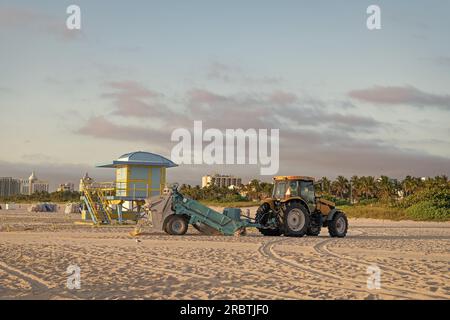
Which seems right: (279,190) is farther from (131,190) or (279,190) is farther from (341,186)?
(341,186)

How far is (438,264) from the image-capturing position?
1328 cm

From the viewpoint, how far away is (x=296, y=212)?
2150 cm

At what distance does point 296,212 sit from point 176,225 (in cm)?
431

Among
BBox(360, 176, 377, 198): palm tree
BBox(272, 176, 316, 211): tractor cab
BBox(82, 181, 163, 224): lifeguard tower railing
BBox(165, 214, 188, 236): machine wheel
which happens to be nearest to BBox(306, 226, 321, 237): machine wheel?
BBox(272, 176, 316, 211): tractor cab

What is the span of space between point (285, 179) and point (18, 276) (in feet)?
42.0

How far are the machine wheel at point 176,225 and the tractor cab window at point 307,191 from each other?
435 centimetres

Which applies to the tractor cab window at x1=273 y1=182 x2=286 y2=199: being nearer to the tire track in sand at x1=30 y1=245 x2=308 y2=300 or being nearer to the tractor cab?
the tractor cab

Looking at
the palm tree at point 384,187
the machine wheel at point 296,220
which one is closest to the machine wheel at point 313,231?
the machine wheel at point 296,220

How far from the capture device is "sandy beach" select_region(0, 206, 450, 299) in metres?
9.05

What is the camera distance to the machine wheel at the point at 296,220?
2131 centimetres

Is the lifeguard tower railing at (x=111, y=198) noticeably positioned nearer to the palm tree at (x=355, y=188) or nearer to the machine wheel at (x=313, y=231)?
the machine wheel at (x=313, y=231)
